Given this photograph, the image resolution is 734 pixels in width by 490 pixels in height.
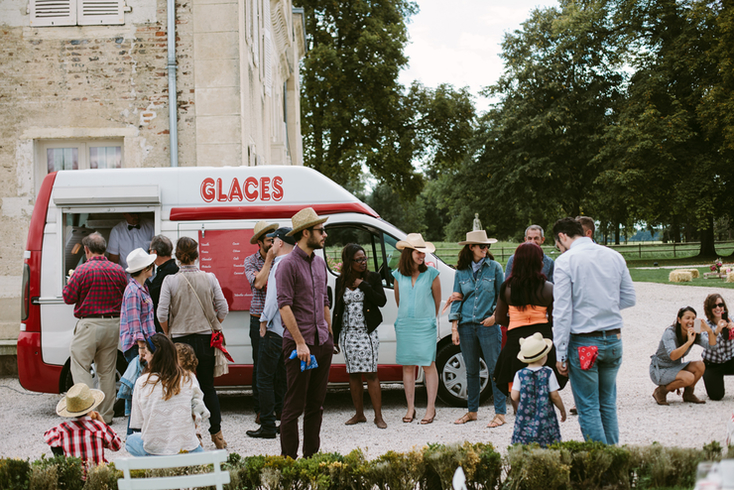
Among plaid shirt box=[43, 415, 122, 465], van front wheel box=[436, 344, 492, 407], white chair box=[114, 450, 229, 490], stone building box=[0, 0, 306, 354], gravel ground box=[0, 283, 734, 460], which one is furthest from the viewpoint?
stone building box=[0, 0, 306, 354]

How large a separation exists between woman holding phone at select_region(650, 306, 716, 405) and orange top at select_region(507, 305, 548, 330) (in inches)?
89.8

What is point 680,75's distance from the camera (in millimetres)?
32406

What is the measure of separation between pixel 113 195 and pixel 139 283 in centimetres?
172

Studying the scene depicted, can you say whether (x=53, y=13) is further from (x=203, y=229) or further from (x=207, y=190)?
(x=203, y=229)

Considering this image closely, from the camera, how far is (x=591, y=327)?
16.4 feet

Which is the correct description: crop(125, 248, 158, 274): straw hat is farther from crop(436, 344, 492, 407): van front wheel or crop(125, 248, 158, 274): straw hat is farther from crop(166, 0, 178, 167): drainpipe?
crop(166, 0, 178, 167): drainpipe

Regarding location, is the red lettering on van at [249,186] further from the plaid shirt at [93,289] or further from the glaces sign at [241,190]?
the plaid shirt at [93,289]

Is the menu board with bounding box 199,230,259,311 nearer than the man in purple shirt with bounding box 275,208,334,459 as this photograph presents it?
No

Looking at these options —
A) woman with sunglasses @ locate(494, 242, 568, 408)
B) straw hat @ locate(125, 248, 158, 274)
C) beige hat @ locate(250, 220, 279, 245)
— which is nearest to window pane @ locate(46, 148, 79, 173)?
beige hat @ locate(250, 220, 279, 245)

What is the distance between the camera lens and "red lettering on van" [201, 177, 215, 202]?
298 inches

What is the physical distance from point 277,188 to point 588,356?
13.0ft

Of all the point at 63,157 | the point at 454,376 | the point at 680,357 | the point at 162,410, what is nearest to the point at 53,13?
the point at 63,157

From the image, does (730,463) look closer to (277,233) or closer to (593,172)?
(277,233)

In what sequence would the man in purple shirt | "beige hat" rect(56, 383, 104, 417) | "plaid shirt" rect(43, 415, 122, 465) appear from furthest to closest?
1. the man in purple shirt
2. "plaid shirt" rect(43, 415, 122, 465)
3. "beige hat" rect(56, 383, 104, 417)
